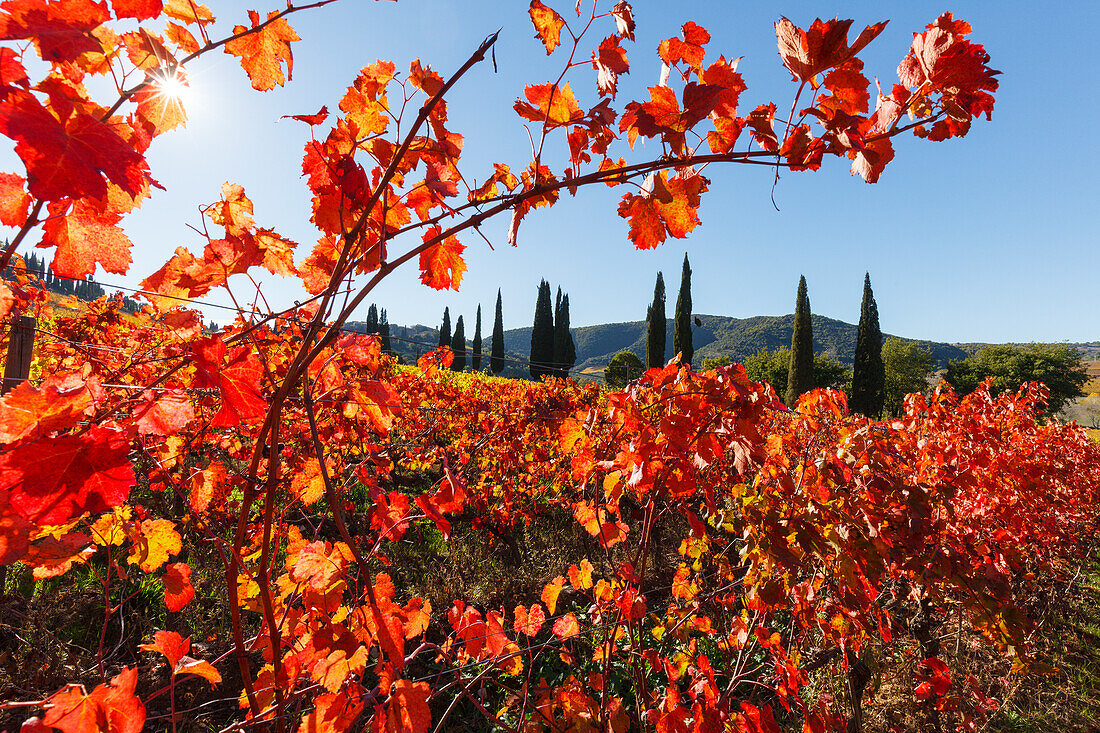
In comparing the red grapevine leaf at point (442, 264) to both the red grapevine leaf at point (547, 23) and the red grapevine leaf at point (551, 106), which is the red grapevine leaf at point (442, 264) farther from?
the red grapevine leaf at point (547, 23)

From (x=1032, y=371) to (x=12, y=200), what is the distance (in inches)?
2452

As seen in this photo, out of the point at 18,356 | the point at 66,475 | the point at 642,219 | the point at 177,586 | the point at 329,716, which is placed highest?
the point at 642,219

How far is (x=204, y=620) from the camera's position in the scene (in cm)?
367

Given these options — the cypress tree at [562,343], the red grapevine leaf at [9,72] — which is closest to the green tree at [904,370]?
the cypress tree at [562,343]

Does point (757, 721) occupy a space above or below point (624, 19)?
below

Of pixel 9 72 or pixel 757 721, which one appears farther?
pixel 757 721

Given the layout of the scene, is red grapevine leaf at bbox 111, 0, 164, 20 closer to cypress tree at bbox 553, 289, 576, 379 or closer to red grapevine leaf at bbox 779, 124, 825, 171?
red grapevine leaf at bbox 779, 124, 825, 171

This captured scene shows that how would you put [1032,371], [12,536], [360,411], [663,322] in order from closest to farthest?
[12,536] < [360,411] < [663,322] < [1032,371]

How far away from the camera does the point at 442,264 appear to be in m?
1.25

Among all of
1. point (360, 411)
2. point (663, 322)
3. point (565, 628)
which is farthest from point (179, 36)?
point (663, 322)

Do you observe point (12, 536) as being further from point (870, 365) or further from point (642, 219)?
point (870, 365)

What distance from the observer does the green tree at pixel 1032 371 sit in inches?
1641

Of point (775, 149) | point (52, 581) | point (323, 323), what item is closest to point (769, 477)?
point (775, 149)

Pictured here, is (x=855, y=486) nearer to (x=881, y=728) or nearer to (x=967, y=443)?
(x=881, y=728)
